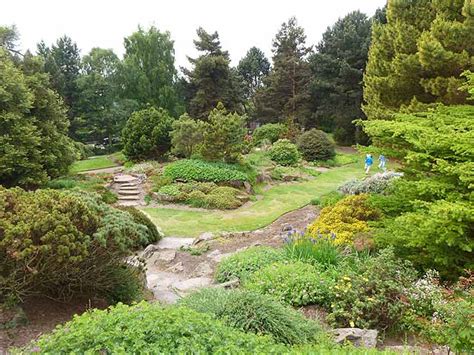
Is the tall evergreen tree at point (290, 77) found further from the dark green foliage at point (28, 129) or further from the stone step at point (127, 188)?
the dark green foliage at point (28, 129)

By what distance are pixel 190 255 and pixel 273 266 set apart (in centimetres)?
327

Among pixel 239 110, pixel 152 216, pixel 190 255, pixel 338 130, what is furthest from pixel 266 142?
pixel 190 255

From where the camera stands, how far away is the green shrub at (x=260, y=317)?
3781 mm

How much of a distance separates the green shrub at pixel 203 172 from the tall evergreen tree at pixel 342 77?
16.2 meters

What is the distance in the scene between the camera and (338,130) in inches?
1227

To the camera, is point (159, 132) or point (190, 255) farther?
point (159, 132)

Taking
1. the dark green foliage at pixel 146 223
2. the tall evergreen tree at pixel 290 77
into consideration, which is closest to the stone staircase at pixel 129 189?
the dark green foliage at pixel 146 223

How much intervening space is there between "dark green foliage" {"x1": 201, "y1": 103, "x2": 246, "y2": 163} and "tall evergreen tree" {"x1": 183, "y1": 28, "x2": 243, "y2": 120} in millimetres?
10532

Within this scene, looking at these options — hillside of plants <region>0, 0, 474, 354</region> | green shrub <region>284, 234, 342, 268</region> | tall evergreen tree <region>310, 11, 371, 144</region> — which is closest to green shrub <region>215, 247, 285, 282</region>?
hillside of plants <region>0, 0, 474, 354</region>

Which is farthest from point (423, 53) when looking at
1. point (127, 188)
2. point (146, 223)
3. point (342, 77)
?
point (342, 77)

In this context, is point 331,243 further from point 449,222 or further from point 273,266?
point 449,222

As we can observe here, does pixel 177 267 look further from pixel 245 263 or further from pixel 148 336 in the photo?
pixel 148 336

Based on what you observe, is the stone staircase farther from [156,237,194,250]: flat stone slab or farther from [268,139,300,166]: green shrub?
[268,139,300,166]: green shrub

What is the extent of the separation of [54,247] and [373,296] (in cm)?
390
